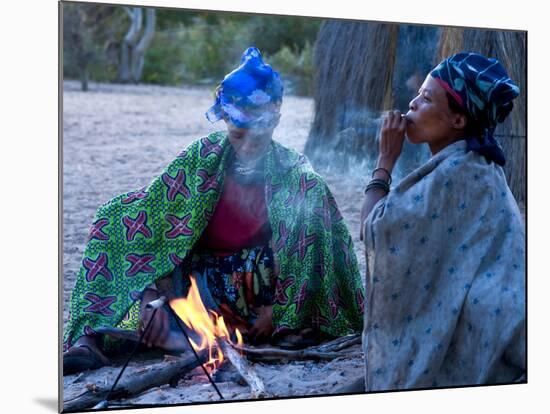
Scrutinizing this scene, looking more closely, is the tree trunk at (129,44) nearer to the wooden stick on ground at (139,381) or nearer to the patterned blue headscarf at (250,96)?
the patterned blue headscarf at (250,96)

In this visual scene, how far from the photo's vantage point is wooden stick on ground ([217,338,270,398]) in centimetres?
475

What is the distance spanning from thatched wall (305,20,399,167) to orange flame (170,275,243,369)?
0.85 meters

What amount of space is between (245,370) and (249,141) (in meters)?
0.98

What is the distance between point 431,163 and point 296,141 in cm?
67

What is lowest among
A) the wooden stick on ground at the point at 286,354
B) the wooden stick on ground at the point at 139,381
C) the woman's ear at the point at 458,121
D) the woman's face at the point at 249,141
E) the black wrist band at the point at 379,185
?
the wooden stick on ground at the point at 139,381

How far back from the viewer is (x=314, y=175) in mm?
4922

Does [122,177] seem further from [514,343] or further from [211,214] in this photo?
[514,343]

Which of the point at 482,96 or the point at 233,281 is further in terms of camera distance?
the point at 233,281

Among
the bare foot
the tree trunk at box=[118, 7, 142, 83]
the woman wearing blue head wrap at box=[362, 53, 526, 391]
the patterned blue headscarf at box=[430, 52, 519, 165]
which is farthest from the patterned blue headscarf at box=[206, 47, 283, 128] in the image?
the bare foot

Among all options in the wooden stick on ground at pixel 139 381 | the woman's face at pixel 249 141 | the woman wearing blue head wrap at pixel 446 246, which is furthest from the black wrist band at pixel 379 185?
the wooden stick on ground at pixel 139 381

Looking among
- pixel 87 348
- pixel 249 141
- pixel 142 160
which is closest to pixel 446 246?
pixel 249 141

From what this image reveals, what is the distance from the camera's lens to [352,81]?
5.11 meters

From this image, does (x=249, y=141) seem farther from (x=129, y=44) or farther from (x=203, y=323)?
(x=203, y=323)

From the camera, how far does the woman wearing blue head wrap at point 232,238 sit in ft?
15.6
